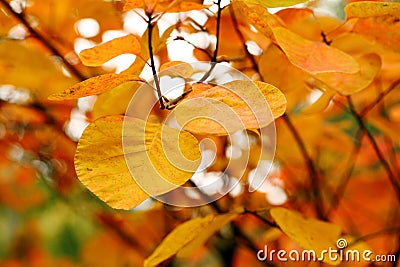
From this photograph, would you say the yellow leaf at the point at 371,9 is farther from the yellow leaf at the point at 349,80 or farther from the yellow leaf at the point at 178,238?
the yellow leaf at the point at 178,238

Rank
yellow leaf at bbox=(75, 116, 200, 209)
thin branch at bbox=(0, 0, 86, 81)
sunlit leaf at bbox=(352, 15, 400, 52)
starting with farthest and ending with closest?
thin branch at bbox=(0, 0, 86, 81)
sunlit leaf at bbox=(352, 15, 400, 52)
yellow leaf at bbox=(75, 116, 200, 209)

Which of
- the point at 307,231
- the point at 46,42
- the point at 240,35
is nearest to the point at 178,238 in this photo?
the point at 307,231

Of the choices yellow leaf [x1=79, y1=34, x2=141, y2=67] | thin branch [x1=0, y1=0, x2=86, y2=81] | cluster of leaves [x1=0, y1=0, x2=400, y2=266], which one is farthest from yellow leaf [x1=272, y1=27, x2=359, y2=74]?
thin branch [x1=0, y1=0, x2=86, y2=81]

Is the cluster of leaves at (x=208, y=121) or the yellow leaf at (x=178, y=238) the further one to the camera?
the yellow leaf at (x=178, y=238)

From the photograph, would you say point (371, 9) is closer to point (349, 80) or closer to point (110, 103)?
point (349, 80)

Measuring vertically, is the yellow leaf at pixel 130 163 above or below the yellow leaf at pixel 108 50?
below

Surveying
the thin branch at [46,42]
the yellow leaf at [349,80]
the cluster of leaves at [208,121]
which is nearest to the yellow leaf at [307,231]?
→ the cluster of leaves at [208,121]

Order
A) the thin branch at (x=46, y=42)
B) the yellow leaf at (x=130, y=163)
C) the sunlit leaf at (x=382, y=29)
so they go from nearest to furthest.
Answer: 1. the yellow leaf at (x=130, y=163)
2. the sunlit leaf at (x=382, y=29)
3. the thin branch at (x=46, y=42)

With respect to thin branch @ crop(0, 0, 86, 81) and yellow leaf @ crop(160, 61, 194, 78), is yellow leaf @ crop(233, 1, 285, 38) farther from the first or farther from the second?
thin branch @ crop(0, 0, 86, 81)
